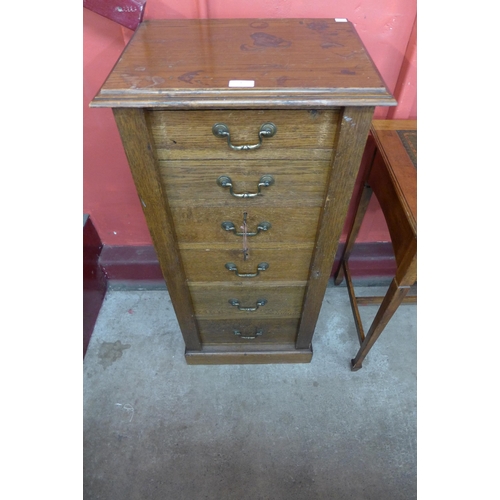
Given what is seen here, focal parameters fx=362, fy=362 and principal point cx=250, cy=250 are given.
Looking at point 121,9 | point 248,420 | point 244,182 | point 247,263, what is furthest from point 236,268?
point 121,9

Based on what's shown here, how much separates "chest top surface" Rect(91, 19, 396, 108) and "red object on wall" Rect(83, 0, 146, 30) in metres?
0.07

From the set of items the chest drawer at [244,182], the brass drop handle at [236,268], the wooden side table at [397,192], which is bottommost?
the brass drop handle at [236,268]

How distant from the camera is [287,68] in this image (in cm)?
75

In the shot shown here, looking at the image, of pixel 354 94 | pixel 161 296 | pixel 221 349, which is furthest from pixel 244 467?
pixel 354 94

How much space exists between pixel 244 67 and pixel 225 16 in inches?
17.9

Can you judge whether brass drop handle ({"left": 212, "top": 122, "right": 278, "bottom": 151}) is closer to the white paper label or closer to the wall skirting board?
the white paper label

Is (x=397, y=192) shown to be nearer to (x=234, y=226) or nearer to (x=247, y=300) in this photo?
(x=234, y=226)

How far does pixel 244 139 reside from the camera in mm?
769

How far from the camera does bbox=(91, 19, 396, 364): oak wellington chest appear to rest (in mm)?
690

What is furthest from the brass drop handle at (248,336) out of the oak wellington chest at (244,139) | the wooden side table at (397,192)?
the wooden side table at (397,192)

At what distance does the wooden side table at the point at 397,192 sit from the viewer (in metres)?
0.99

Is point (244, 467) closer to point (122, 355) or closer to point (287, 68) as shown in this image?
point (122, 355)

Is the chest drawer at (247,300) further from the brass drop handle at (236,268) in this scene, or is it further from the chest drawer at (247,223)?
the chest drawer at (247,223)

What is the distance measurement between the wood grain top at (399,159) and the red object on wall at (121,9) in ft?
2.56
